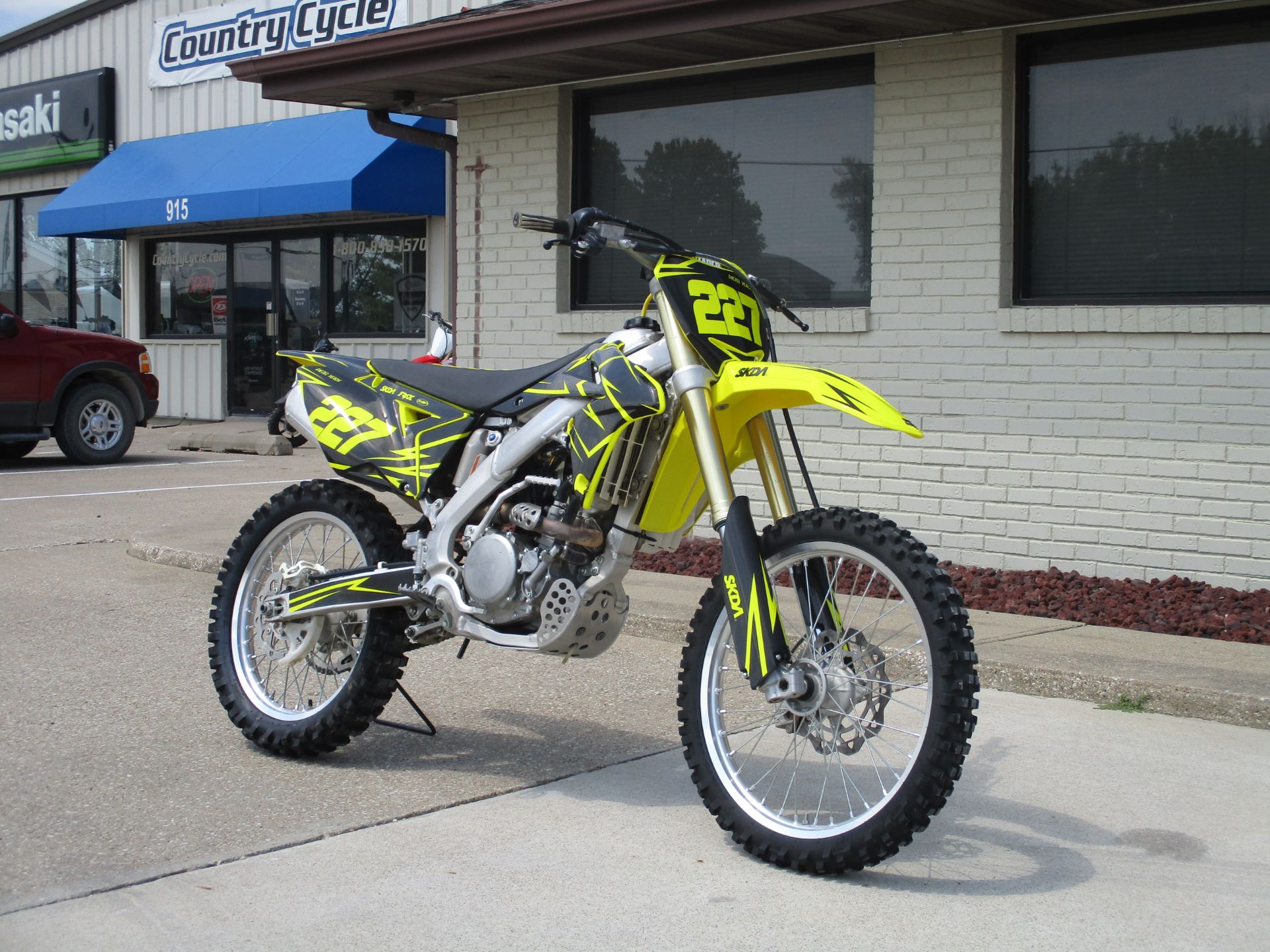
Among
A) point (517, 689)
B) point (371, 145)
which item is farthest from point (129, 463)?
point (517, 689)

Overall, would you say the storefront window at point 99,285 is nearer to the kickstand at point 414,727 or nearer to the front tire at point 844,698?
the kickstand at point 414,727

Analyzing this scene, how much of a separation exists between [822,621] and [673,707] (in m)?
1.78

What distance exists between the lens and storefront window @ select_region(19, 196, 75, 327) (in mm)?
22688

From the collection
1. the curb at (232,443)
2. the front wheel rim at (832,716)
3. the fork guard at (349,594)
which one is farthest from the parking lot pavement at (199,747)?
the curb at (232,443)

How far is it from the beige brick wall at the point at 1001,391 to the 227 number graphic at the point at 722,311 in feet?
13.4

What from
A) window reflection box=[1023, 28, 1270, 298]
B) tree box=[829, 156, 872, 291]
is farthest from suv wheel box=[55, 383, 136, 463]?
window reflection box=[1023, 28, 1270, 298]

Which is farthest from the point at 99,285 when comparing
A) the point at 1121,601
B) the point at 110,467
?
the point at 1121,601

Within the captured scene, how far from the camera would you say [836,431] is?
29.2 feet

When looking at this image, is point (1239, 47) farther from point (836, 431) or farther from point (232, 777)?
point (232, 777)

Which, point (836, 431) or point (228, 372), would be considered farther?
point (228, 372)

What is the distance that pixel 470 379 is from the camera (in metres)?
4.70

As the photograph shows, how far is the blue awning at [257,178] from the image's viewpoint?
609 inches

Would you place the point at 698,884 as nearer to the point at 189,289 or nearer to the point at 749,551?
the point at 749,551

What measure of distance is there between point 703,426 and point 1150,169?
16.1 ft
